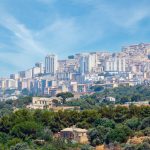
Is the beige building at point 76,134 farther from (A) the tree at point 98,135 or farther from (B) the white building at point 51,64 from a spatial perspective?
(B) the white building at point 51,64

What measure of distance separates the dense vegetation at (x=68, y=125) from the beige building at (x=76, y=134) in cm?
51

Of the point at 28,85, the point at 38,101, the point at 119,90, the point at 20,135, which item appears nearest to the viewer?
the point at 20,135

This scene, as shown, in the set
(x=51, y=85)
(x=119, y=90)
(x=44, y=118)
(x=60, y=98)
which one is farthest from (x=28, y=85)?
(x=44, y=118)

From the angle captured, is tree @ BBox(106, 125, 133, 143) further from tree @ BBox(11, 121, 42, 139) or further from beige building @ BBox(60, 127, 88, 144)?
tree @ BBox(11, 121, 42, 139)

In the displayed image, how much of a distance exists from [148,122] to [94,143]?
123 inches

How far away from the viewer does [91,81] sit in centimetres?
13200

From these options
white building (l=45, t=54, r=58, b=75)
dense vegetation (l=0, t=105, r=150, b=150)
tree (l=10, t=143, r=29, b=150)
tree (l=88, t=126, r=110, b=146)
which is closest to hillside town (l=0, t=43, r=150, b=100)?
white building (l=45, t=54, r=58, b=75)

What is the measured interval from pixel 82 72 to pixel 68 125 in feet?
386

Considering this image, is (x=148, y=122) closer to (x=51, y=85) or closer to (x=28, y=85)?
(x=51, y=85)

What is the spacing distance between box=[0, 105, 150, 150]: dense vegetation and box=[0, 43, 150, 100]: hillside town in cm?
9131

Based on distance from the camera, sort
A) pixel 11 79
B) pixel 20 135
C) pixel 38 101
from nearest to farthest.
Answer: pixel 20 135, pixel 38 101, pixel 11 79

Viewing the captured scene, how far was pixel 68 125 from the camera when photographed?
28.2m

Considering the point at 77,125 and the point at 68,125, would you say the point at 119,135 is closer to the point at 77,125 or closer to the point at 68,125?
the point at 77,125

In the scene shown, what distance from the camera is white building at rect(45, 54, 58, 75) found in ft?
520
